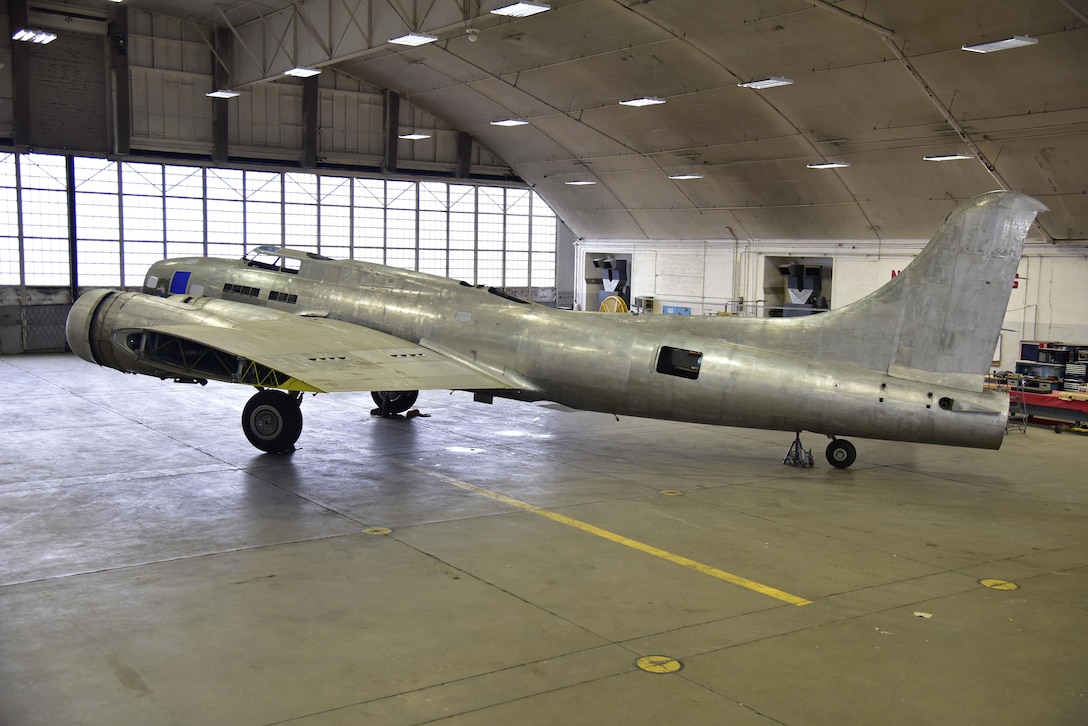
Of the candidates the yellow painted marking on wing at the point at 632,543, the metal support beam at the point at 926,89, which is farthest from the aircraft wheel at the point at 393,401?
the metal support beam at the point at 926,89

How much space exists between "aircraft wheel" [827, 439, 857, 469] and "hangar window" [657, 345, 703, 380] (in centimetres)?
310

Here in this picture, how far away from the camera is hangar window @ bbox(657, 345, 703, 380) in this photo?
13992 mm

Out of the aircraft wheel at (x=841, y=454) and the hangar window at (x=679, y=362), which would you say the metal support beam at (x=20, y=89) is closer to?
the hangar window at (x=679, y=362)

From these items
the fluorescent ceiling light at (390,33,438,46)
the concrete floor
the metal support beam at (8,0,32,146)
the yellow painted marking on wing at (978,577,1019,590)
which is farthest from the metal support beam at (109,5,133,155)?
the yellow painted marking on wing at (978,577,1019,590)

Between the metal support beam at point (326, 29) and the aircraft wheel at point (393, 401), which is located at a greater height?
the metal support beam at point (326, 29)

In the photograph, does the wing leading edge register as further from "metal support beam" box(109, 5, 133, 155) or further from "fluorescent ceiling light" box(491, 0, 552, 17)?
"metal support beam" box(109, 5, 133, 155)

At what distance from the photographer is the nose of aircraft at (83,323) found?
52.0 feet

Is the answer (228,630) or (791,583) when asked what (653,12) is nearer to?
(791,583)

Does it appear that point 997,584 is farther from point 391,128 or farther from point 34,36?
point 391,128

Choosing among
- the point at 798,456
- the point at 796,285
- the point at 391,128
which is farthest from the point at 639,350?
the point at 391,128

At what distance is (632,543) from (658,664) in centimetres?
343

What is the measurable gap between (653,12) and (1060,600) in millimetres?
17555

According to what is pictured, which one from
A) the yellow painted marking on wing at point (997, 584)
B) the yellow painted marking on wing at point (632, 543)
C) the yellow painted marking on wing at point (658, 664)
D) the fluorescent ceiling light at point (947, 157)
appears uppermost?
the fluorescent ceiling light at point (947, 157)

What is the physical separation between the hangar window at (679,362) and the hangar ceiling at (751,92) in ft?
30.5
